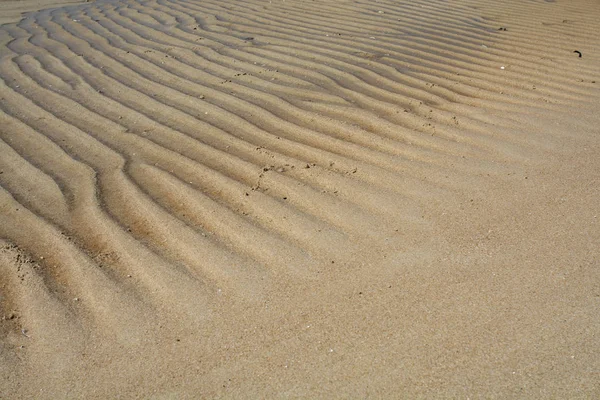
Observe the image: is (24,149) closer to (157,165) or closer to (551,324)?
(157,165)

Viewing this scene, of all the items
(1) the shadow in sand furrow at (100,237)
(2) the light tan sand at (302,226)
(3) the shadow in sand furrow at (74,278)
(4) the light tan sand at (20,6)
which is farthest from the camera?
(4) the light tan sand at (20,6)

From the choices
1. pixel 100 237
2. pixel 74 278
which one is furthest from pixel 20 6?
pixel 74 278

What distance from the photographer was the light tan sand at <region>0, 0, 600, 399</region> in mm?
1798

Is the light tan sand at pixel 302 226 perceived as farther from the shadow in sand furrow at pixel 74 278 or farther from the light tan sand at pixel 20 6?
the light tan sand at pixel 20 6

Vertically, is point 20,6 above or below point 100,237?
above

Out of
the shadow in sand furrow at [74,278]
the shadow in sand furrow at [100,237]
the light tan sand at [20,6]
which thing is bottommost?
the shadow in sand furrow at [74,278]

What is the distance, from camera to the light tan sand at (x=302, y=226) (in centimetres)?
180

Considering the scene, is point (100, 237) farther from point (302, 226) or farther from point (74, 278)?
point (302, 226)

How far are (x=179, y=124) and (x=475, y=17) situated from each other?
3.62 meters

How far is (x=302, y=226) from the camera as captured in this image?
7.95ft

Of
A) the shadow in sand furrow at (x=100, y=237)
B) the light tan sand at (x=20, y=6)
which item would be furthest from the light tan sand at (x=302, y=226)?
the light tan sand at (x=20, y=6)

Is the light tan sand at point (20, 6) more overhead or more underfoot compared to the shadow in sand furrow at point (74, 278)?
more overhead

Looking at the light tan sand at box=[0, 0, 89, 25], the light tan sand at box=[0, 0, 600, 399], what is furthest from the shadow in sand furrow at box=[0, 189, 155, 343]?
the light tan sand at box=[0, 0, 89, 25]

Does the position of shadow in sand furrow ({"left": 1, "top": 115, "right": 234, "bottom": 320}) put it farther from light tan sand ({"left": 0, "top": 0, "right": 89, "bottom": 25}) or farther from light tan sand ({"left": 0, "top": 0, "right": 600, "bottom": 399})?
light tan sand ({"left": 0, "top": 0, "right": 89, "bottom": 25})
